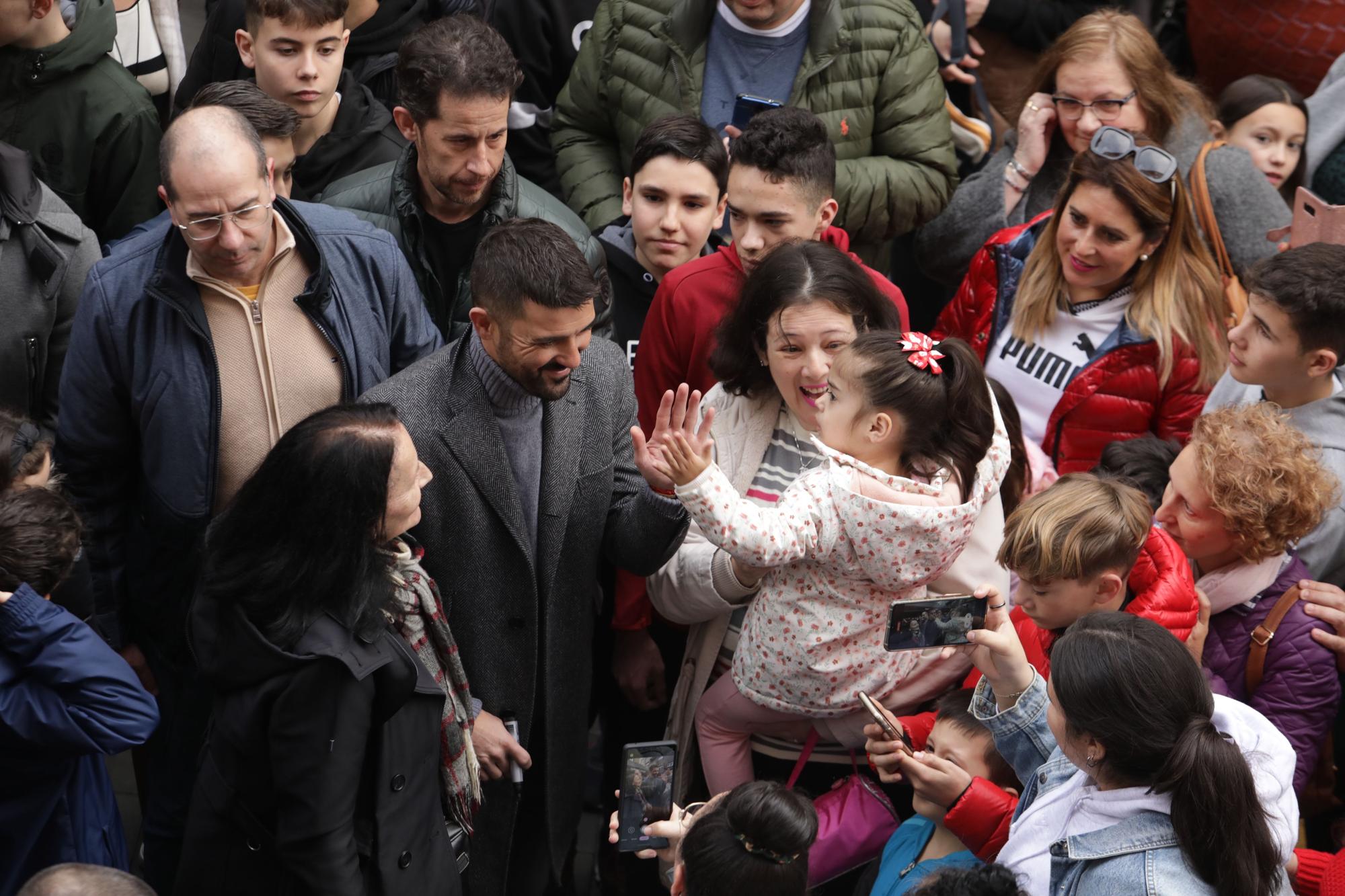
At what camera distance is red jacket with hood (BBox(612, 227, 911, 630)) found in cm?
382

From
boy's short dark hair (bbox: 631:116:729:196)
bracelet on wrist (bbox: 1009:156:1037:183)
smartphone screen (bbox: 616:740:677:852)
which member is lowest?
smartphone screen (bbox: 616:740:677:852)

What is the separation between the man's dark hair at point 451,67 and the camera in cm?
388

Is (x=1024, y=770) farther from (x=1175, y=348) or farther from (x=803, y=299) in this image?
(x=1175, y=348)

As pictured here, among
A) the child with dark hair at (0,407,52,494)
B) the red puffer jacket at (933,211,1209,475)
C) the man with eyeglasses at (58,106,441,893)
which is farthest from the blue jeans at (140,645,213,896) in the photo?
the red puffer jacket at (933,211,1209,475)

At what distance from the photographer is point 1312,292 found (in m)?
3.57

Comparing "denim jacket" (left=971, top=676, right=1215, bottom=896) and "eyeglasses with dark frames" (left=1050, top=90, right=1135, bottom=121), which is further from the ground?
"eyeglasses with dark frames" (left=1050, top=90, right=1135, bottom=121)

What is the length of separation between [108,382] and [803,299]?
5.96 feet

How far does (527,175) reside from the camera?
17.5 ft

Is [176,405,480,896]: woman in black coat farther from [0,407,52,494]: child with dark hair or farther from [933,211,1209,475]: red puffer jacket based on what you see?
[933,211,1209,475]: red puffer jacket

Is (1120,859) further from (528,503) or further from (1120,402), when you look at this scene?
(1120,402)

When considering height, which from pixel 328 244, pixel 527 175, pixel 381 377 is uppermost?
pixel 328 244

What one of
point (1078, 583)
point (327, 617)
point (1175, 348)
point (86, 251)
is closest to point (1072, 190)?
point (1175, 348)

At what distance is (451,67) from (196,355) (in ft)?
3.75

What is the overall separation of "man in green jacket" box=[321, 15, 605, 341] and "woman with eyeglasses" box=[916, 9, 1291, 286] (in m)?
1.52
